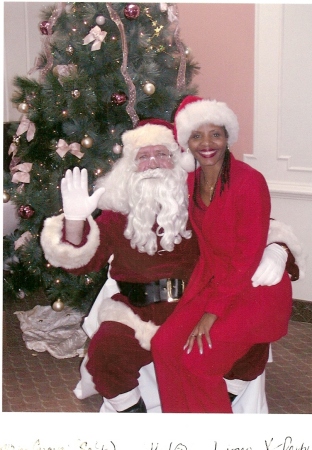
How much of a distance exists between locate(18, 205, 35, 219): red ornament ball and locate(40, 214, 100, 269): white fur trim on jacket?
521 millimetres

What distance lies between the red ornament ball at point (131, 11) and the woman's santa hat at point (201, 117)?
1.55 ft

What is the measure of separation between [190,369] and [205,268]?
307 millimetres

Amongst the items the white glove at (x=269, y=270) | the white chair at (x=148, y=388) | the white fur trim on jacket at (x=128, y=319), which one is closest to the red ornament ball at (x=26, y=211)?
the white chair at (x=148, y=388)

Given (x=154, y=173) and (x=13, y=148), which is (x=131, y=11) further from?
(x=13, y=148)

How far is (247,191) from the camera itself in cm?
186

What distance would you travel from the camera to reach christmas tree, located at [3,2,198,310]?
7.48 feet

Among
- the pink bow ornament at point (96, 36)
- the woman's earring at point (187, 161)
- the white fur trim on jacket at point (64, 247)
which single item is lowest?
the white fur trim on jacket at point (64, 247)

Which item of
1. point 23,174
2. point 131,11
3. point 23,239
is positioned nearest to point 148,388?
point 23,239

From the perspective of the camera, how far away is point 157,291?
200 centimetres

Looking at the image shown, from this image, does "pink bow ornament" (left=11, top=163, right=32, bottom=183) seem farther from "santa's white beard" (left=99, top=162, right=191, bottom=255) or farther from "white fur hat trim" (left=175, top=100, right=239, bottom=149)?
"white fur hat trim" (left=175, top=100, right=239, bottom=149)

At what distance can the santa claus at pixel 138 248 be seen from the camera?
1951 mm

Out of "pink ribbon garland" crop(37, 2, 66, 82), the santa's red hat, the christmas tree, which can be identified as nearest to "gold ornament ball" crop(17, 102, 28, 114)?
the christmas tree

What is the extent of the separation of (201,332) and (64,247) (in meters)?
0.49

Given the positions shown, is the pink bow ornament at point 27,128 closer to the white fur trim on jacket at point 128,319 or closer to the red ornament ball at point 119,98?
the red ornament ball at point 119,98
